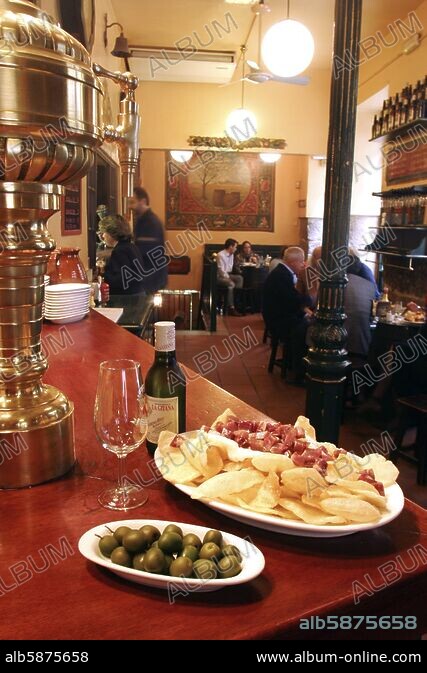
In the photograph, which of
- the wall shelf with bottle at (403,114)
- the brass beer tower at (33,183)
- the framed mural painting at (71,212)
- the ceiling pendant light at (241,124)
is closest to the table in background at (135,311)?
the framed mural painting at (71,212)

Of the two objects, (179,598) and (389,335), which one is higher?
(179,598)

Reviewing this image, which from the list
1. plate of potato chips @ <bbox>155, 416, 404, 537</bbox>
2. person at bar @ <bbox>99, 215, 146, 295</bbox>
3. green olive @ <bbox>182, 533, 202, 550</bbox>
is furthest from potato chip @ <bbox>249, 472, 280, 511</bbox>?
person at bar @ <bbox>99, 215, 146, 295</bbox>

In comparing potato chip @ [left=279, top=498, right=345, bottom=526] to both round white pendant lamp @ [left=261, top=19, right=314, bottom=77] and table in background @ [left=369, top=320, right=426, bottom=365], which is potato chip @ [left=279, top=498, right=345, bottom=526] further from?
round white pendant lamp @ [left=261, top=19, right=314, bottom=77]

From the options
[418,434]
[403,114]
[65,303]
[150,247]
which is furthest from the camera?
[403,114]

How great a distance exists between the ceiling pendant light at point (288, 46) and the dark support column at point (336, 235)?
2.48 metres

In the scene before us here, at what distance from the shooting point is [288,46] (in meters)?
4.02

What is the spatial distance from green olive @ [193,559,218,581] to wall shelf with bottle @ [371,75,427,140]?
18.7 feet

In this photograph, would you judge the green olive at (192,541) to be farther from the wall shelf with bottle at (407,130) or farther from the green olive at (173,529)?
the wall shelf with bottle at (407,130)

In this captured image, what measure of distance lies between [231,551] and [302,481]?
0.16 meters

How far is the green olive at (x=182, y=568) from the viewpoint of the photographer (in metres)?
0.65

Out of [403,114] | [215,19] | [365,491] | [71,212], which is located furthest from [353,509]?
[215,19]

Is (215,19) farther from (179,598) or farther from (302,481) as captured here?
(179,598)

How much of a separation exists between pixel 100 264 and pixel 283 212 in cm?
667

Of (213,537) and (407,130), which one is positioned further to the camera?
(407,130)
